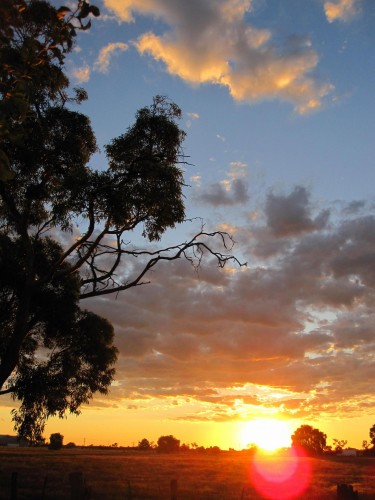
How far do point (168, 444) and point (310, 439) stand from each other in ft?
158

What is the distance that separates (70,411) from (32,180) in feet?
32.6

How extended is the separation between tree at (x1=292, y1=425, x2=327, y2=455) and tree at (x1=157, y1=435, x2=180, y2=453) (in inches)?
1585

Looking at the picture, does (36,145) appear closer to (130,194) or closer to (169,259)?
(130,194)

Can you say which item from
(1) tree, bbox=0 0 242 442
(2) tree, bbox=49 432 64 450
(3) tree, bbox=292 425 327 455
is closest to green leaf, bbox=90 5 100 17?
(1) tree, bbox=0 0 242 442

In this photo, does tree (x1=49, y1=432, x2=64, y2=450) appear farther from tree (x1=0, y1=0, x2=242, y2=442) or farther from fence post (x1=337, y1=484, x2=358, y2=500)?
fence post (x1=337, y1=484, x2=358, y2=500)

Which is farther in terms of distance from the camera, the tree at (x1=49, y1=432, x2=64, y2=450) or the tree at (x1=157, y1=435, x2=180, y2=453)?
the tree at (x1=157, y1=435, x2=180, y2=453)

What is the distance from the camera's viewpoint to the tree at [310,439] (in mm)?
171750

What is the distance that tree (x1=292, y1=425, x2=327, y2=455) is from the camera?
17175 centimetres

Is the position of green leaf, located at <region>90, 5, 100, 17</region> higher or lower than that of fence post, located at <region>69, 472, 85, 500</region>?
higher

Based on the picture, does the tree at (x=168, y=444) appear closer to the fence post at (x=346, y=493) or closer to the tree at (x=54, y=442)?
the tree at (x=54, y=442)

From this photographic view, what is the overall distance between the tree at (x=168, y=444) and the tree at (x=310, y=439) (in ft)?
132

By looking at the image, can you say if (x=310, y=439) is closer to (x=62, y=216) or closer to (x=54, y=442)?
(x=54, y=442)

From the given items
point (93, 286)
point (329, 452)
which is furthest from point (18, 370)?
point (329, 452)

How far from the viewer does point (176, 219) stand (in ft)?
54.6
